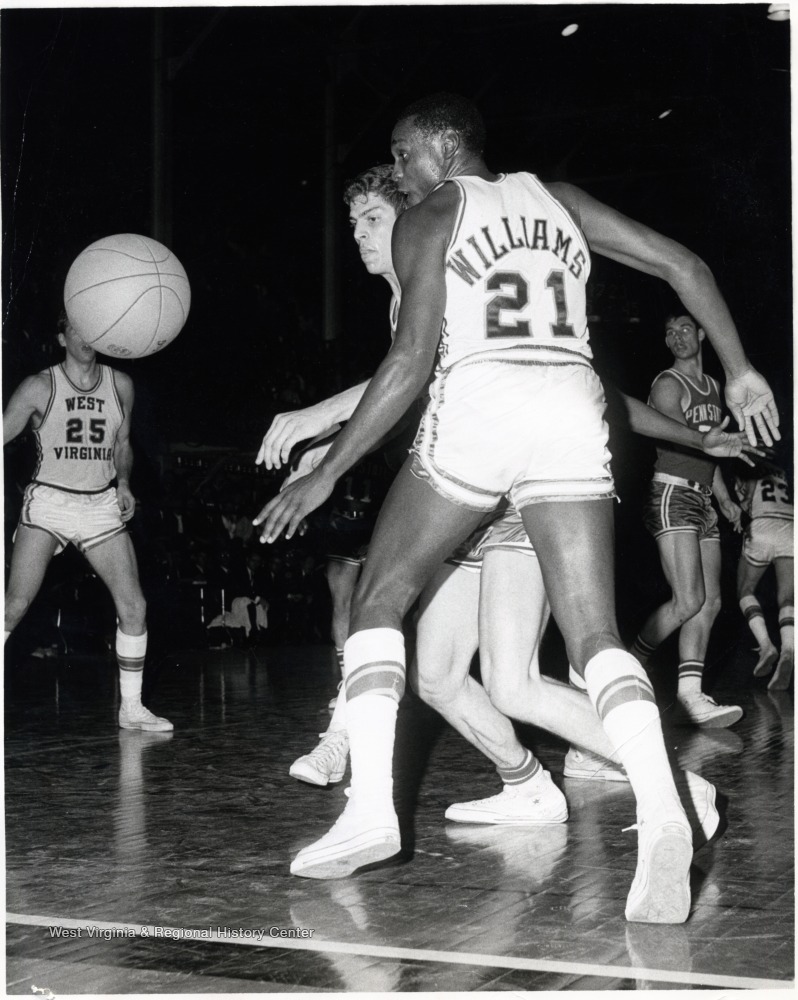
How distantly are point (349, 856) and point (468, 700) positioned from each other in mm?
943

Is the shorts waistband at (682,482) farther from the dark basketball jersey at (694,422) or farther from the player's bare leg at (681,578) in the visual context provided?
the player's bare leg at (681,578)

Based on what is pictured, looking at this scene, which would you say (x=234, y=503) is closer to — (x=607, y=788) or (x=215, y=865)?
(x=607, y=788)

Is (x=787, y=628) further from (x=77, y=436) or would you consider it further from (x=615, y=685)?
(x=615, y=685)

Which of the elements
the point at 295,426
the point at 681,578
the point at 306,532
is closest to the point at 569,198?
the point at 295,426

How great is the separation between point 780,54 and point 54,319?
7.69m

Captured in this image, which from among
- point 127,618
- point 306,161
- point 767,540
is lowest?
point 127,618

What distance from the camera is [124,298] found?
591 cm

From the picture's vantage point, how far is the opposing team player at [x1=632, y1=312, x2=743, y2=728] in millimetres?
6223

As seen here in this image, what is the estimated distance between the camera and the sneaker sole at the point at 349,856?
2.87 metres

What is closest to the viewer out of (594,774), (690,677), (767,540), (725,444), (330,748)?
(725,444)

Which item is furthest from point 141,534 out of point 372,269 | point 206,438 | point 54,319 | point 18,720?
point 372,269

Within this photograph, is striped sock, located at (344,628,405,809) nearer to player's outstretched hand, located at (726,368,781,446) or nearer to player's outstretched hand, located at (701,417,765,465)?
player's outstretched hand, located at (726,368,781,446)

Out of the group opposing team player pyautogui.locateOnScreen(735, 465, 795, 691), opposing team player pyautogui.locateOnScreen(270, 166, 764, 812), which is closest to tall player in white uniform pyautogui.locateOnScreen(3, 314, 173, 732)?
opposing team player pyautogui.locateOnScreen(270, 166, 764, 812)

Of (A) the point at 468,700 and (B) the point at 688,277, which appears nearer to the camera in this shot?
(B) the point at 688,277
